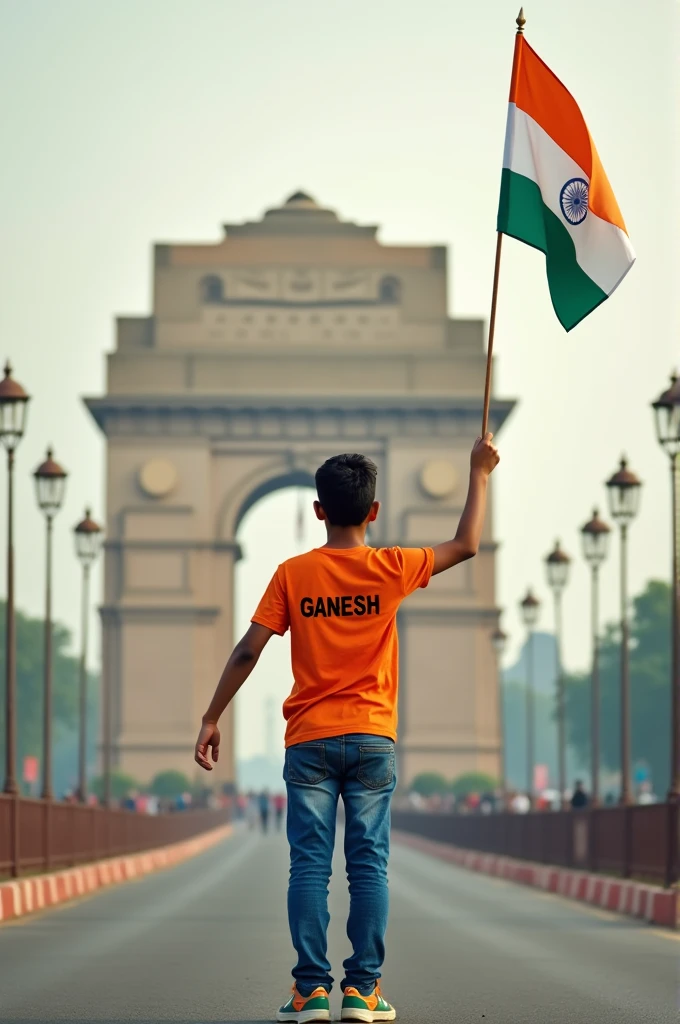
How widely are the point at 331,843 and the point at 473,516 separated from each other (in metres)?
1.30

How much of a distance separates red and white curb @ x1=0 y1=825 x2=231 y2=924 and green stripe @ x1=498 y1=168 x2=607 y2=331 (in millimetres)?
10932

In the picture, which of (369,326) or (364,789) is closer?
(364,789)

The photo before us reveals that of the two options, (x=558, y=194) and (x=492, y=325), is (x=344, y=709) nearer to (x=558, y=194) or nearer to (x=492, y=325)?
(x=492, y=325)

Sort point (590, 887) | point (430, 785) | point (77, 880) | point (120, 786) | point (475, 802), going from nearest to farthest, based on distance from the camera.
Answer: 1. point (590, 887)
2. point (77, 880)
3. point (475, 802)
4. point (120, 786)
5. point (430, 785)

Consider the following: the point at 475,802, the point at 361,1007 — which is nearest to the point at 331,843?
the point at 361,1007

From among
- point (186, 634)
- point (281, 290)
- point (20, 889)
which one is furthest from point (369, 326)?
point (20, 889)

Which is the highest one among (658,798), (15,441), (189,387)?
(189,387)

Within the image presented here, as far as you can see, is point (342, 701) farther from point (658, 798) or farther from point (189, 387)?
point (658, 798)

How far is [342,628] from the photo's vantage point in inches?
352

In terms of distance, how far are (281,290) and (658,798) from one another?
32.4 m

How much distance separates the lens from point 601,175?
10.7 metres

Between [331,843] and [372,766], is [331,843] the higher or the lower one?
the lower one

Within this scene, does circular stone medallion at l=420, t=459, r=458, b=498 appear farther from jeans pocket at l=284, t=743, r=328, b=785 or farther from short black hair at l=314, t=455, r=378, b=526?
jeans pocket at l=284, t=743, r=328, b=785

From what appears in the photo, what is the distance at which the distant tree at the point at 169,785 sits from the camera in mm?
71562
